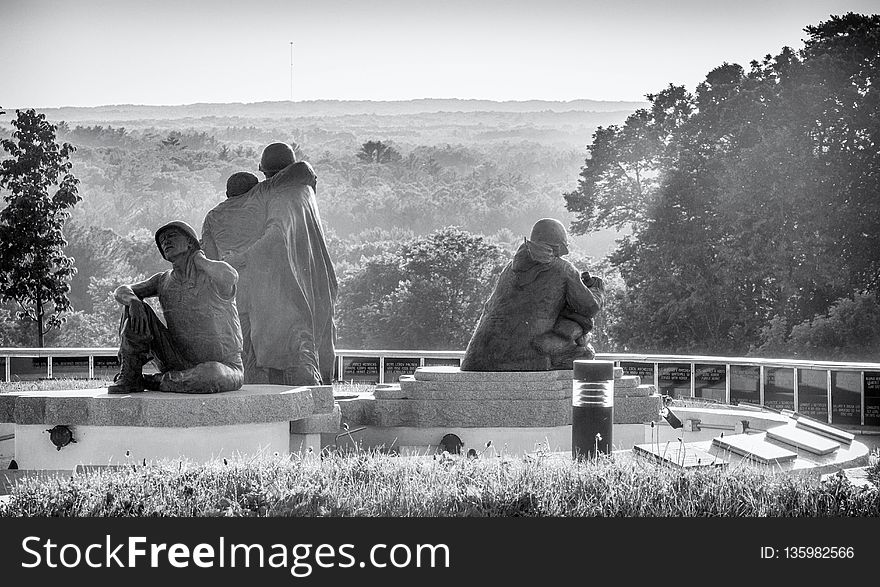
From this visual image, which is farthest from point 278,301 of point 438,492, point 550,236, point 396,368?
point 396,368

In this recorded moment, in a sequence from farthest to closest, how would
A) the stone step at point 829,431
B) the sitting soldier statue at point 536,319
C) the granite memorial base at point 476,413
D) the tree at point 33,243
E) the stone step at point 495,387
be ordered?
the tree at point 33,243 → the sitting soldier statue at point 536,319 → the stone step at point 495,387 → the granite memorial base at point 476,413 → the stone step at point 829,431

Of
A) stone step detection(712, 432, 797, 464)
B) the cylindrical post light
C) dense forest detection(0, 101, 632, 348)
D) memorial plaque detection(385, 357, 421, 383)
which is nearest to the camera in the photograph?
stone step detection(712, 432, 797, 464)

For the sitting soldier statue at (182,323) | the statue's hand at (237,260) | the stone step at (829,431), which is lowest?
the stone step at (829,431)

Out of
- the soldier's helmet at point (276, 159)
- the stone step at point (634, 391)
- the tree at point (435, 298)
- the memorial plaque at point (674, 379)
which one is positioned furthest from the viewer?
the tree at point (435, 298)

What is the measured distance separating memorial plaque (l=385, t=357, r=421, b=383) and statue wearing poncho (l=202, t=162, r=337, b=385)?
6.65 metres

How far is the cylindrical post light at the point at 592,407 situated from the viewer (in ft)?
26.1

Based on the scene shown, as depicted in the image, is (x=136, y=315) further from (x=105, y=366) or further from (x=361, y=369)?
(x=105, y=366)

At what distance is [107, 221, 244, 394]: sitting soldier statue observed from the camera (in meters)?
8.70

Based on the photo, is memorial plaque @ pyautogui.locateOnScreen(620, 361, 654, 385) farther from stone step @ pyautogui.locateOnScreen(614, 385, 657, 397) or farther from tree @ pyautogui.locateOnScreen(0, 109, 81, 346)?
tree @ pyautogui.locateOnScreen(0, 109, 81, 346)

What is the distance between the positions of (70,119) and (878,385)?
2356 inches

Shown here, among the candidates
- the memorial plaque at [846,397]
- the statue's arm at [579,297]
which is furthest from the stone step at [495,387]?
the memorial plaque at [846,397]

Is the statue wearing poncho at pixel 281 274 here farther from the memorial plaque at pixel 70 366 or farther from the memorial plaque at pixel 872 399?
the memorial plaque at pixel 70 366

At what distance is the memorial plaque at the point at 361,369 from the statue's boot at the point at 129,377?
8.77m

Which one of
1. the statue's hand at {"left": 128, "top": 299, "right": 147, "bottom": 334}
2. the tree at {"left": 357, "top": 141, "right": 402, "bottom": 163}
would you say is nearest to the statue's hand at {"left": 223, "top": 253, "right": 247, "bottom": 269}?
the statue's hand at {"left": 128, "top": 299, "right": 147, "bottom": 334}
